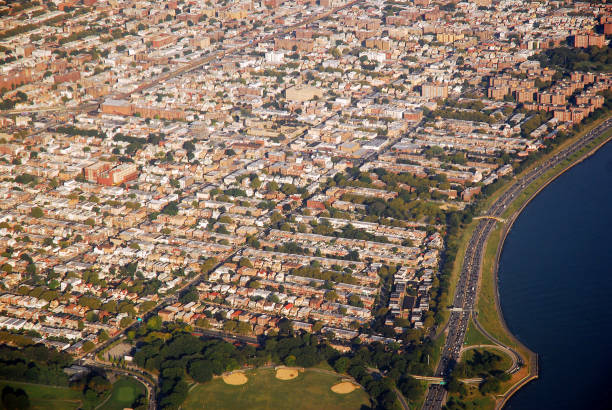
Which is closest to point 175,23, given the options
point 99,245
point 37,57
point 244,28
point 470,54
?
point 244,28

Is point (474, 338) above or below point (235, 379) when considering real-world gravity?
Result: below

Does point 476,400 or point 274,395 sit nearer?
point 476,400

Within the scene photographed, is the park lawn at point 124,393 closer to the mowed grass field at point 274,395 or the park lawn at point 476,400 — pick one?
the mowed grass field at point 274,395

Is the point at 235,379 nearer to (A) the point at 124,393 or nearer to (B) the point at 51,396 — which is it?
(A) the point at 124,393

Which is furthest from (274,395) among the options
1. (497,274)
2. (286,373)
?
(497,274)

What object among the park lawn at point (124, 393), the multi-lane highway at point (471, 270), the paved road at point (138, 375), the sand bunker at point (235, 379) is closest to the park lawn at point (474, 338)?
the multi-lane highway at point (471, 270)

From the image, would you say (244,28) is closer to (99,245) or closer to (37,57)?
(37,57)

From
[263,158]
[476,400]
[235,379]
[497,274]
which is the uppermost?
[263,158]

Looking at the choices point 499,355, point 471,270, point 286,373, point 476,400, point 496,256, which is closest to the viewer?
point 476,400
